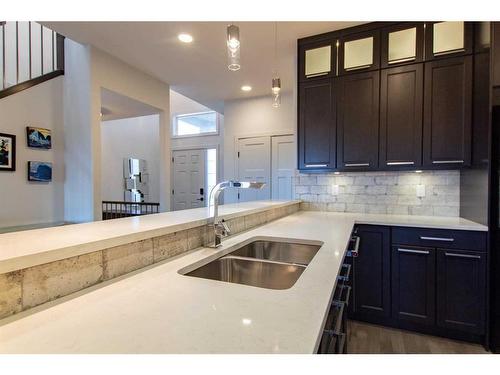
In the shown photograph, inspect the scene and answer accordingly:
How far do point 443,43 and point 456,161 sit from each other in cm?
109

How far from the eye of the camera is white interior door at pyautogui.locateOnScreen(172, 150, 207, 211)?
6.61 meters

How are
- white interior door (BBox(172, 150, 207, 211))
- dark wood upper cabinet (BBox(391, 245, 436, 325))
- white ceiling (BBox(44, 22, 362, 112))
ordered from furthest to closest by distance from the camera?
1. white interior door (BBox(172, 150, 207, 211))
2. white ceiling (BBox(44, 22, 362, 112))
3. dark wood upper cabinet (BBox(391, 245, 436, 325))

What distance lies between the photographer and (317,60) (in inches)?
120

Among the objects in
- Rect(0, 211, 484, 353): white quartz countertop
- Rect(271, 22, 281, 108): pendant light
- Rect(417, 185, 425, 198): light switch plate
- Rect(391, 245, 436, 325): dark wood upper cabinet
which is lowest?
Rect(391, 245, 436, 325): dark wood upper cabinet

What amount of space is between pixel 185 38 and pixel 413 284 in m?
3.40

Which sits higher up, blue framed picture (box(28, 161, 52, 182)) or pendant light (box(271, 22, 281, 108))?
pendant light (box(271, 22, 281, 108))

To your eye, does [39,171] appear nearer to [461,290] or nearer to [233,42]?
[233,42]

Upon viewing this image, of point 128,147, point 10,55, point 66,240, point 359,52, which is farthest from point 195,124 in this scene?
point 66,240

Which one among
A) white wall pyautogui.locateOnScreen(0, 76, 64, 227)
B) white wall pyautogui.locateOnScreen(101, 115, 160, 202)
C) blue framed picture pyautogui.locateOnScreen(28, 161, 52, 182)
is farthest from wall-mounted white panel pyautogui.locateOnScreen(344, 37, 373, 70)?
white wall pyautogui.locateOnScreen(101, 115, 160, 202)

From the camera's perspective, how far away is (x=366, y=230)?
253 cm

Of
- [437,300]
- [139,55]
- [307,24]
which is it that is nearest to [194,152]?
[139,55]

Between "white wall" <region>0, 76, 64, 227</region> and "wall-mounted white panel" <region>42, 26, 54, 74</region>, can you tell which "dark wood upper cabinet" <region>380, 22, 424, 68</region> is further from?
"wall-mounted white panel" <region>42, 26, 54, 74</region>

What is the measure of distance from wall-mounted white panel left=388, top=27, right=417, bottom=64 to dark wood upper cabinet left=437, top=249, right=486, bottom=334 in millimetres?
1837
